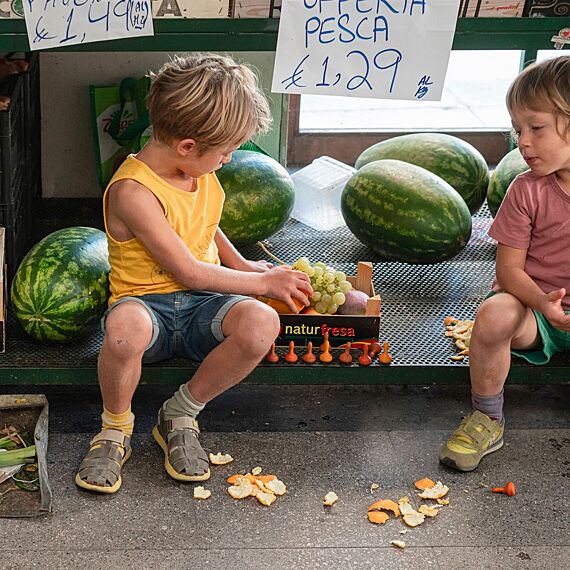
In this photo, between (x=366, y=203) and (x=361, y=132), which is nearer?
(x=366, y=203)

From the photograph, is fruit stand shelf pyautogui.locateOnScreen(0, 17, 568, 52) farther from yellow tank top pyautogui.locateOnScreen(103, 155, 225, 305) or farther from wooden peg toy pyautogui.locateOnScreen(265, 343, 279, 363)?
wooden peg toy pyautogui.locateOnScreen(265, 343, 279, 363)

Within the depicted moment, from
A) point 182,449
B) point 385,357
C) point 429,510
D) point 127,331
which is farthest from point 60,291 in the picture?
point 429,510

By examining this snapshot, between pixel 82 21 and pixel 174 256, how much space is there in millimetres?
623

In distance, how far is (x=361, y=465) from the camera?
2760 millimetres

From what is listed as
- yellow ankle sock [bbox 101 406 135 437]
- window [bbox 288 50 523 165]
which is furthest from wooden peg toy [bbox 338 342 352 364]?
window [bbox 288 50 523 165]

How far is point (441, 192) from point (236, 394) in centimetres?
95

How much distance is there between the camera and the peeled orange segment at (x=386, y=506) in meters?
2.56

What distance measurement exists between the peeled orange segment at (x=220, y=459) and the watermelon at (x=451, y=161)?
1421mm

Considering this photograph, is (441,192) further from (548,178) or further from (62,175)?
(62,175)

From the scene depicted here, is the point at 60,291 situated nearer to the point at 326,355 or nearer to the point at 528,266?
the point at 326,355

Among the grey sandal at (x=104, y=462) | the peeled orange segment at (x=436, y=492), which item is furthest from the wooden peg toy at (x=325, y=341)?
the grey sandal at (x=104, y=462)

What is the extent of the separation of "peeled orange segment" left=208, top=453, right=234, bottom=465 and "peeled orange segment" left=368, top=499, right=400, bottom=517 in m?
0.41

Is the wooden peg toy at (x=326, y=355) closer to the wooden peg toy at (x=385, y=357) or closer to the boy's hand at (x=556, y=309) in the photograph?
the wooden peg toy at (x=385, y=357)

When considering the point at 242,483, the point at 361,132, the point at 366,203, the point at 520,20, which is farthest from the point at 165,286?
the point at 361,132
